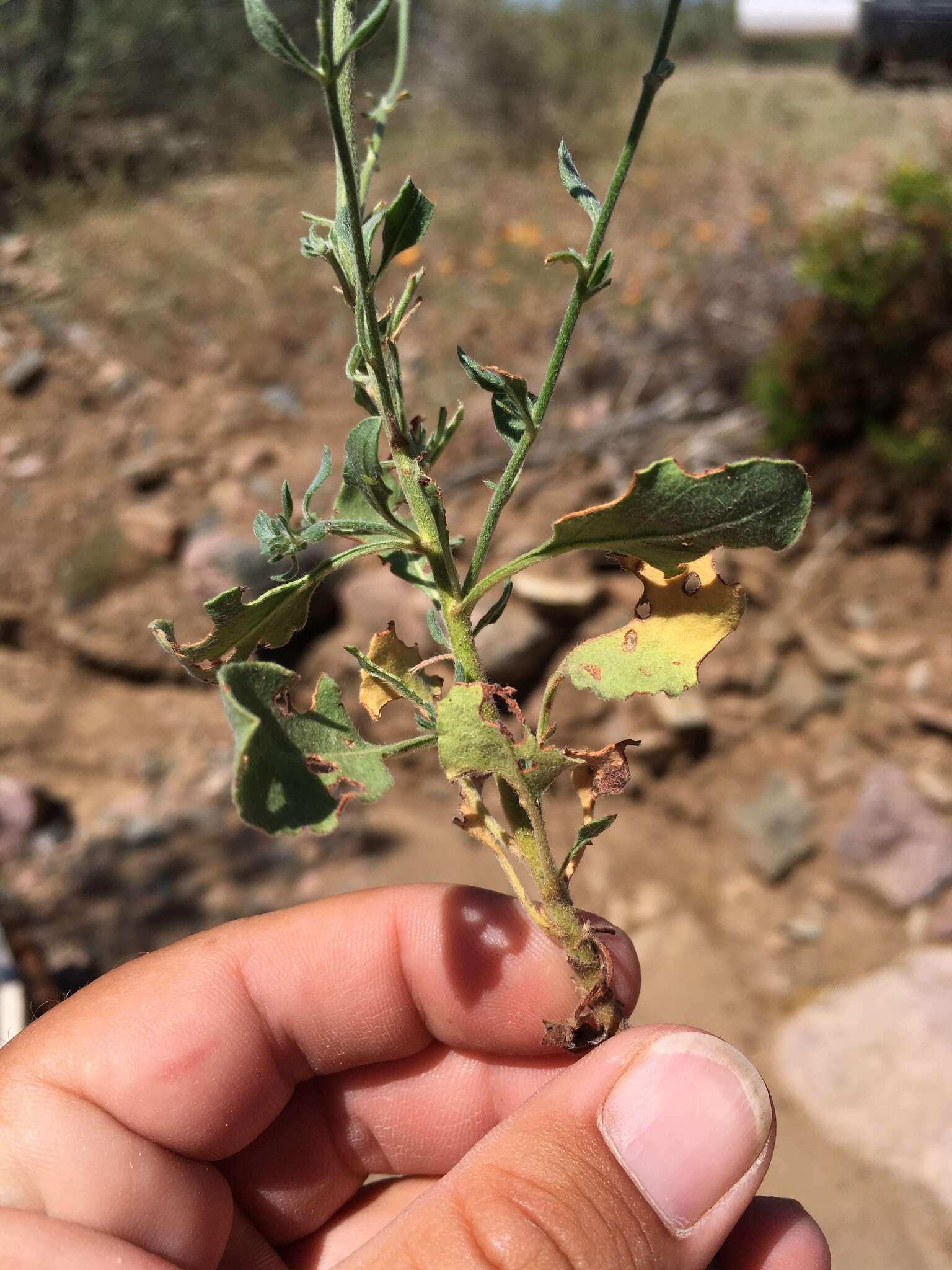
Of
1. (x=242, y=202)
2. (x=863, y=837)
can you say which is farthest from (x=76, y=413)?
(x=863, y=837)

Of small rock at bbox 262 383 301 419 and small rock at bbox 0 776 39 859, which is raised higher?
small rock at bbox 262 383 301 419

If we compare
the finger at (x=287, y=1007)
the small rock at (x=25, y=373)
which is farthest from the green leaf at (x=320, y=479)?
→ the small rock at (x=25, y=373)

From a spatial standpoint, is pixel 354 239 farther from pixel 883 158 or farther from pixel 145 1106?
pixel 883 158

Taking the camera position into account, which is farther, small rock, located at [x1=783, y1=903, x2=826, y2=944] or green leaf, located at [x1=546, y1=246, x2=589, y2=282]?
small rock, located at [x1=783, y1=903, x2=826, y2=944]

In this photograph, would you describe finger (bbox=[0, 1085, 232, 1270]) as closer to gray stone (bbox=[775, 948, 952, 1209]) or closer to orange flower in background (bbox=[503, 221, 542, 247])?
gray stone (bbox=[775, 948, 952, 1209])

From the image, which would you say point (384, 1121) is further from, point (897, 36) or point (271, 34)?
point (897, 36)

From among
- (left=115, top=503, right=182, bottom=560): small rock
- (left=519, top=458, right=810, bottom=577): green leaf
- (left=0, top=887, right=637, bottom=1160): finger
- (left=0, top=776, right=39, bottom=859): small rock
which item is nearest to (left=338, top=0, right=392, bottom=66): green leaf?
(left=519, top=458, right=810, bottom=577): green leaf
